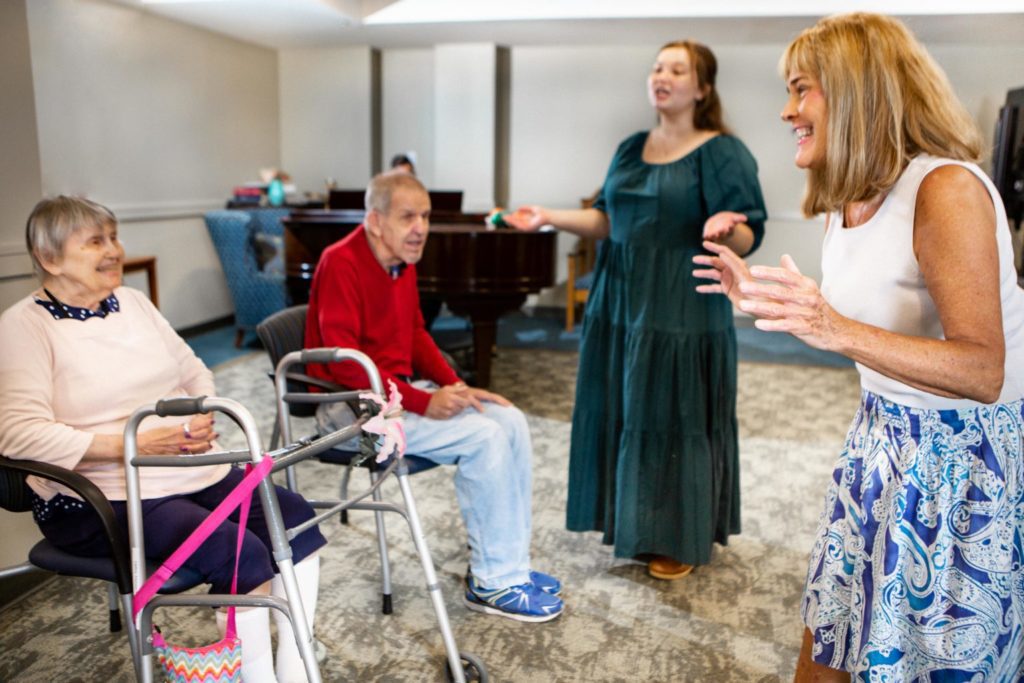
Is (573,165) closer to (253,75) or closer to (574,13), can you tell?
(574,13)

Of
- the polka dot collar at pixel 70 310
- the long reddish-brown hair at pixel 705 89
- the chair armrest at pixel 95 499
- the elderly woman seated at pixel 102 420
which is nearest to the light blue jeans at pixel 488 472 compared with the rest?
the elderly woman seated at pixel 102 420

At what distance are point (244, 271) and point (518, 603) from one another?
14.3 ft

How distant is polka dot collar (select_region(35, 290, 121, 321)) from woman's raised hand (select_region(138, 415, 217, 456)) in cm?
32

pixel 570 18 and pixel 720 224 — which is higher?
pixel 570 18

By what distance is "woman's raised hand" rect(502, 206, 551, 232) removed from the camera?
8.62 ft

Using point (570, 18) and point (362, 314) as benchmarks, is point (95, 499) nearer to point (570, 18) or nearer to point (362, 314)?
point (362, 314)

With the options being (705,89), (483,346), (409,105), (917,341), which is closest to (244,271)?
(483,346)

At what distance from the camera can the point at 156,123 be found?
6.18 meters

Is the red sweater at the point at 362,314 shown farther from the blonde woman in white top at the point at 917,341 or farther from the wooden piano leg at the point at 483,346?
the wooden piano leg at the point at 483,346

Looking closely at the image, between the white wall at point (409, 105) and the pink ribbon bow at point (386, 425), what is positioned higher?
the white wall at point (409, 105)

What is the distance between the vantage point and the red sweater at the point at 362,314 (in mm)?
2334

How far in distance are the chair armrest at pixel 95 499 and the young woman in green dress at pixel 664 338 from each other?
4.79ft

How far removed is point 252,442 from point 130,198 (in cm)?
517

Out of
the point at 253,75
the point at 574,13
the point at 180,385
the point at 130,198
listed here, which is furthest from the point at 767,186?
the point at 180,385
